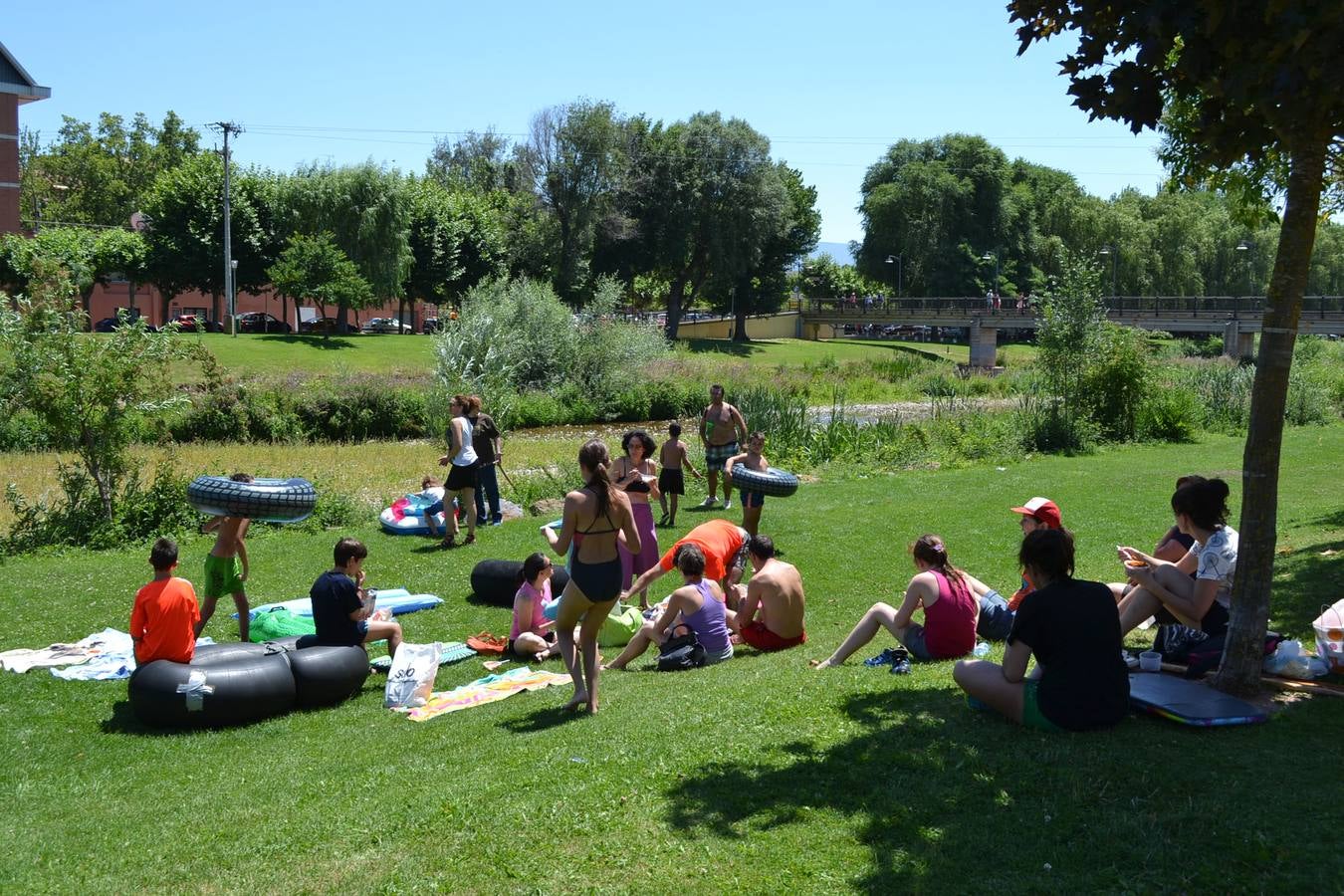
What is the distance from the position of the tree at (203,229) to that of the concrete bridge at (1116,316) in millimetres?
39932

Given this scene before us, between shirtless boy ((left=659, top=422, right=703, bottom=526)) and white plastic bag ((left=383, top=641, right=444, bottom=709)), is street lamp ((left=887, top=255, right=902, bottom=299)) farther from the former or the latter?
white plastic bag ((left=383, top=641, right=444, bottom=709))

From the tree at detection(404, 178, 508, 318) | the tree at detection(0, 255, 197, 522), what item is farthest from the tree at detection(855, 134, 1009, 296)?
the tree at detection(0, 255, 197, 522)

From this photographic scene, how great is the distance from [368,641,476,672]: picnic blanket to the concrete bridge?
123 feet

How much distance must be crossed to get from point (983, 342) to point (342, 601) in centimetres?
6758

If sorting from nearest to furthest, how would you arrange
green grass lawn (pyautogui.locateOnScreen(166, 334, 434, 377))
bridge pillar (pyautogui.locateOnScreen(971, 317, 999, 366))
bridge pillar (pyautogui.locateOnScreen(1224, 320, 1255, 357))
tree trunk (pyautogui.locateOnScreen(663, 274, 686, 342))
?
green grass lawn (pyautogui.locateOnScreen(166, 334, 434, 377))
bridge pillar (pyautogui.locateOnScreen(1224, 320, 1255, 357))
bridge pillar (pyautogui.locateOnScreen(971, 317, 999, 366))
tree trunk (pyautogui.locateOnScreen(663, 274, 686, 342))

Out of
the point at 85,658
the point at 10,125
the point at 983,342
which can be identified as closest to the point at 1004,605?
the point at 85,658

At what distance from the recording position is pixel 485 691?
8.61 m

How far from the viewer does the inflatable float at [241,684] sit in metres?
7.90

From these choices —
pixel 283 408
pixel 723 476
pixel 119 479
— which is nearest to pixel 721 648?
pixel 723 476

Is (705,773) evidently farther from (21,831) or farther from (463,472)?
(463,472)

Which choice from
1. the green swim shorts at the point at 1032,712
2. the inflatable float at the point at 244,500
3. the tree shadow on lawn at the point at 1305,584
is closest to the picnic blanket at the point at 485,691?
the inflatable float at the point at 244,500

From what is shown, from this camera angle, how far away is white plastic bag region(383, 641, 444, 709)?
27.8ft

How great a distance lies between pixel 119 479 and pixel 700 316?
74805 mm

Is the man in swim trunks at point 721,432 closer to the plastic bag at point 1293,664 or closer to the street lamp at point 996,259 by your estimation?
the plastic bag at point 1293,664
